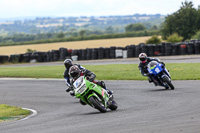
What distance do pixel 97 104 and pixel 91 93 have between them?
1.15 feet

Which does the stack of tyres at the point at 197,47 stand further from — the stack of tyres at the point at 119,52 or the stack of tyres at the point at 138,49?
the stack of tyres at the point at 119,52

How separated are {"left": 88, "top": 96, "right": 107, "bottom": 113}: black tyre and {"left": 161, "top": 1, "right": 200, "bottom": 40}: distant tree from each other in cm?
4773

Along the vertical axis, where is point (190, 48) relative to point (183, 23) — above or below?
below

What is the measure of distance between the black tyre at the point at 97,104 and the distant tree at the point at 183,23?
47733 mm

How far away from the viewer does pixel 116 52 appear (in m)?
40.1

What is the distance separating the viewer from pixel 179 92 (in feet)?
50.8

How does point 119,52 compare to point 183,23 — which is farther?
point 183,23

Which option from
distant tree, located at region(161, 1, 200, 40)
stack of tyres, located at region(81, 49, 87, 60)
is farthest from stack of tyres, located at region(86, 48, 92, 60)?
distant tree, located at region(161, 1, 200, 40)

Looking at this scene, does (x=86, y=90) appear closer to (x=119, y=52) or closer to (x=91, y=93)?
(x=91, y=93)

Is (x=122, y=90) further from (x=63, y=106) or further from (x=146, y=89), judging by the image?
(x=63, y=106)

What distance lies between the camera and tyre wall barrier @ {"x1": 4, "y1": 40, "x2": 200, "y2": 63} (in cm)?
3697

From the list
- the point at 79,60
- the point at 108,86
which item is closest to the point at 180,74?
the point at 108,86

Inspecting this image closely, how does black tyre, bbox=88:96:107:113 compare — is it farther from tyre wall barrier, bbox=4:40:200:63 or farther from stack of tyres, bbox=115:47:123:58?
stack of tyres, bbox=115:47:123:58

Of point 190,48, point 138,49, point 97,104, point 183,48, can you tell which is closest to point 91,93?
point 97,104
